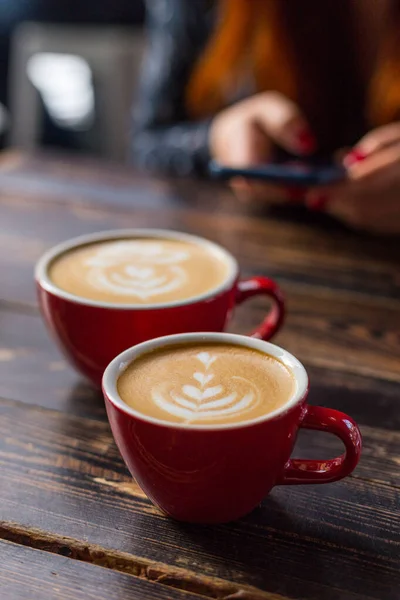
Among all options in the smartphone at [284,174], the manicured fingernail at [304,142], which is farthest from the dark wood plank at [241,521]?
the manicured fingernail at [304,142]

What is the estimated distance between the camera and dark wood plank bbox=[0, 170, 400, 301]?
0.93 m

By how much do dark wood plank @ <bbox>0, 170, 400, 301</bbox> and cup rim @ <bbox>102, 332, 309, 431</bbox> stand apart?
1.13ft

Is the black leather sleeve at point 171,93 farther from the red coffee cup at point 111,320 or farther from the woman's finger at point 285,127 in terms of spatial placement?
the red coffee cup at point 111,320

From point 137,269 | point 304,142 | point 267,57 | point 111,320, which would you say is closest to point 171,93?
point 267,57

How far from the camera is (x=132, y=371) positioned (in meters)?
0.50

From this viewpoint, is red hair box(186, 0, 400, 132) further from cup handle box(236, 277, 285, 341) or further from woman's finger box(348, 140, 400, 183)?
cup handle box(236, 277, 285, 341)

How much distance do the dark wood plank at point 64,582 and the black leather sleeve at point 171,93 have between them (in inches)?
46.8

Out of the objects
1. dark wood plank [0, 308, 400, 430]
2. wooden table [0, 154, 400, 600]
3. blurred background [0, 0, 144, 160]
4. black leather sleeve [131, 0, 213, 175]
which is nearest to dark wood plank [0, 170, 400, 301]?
wooden table [0, 154, 400, 600]

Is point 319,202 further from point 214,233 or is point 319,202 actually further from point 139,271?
point 139,271

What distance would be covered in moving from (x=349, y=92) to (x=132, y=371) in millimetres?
1311

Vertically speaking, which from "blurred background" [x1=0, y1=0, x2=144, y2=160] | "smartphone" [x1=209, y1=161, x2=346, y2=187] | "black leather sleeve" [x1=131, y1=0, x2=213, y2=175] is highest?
"smartphone" [x1=209, y1=161, x2=346, y2=187]

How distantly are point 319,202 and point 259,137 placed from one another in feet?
0.89

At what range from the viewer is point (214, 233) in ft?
3.46

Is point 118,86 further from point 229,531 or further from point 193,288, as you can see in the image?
point 229,531
